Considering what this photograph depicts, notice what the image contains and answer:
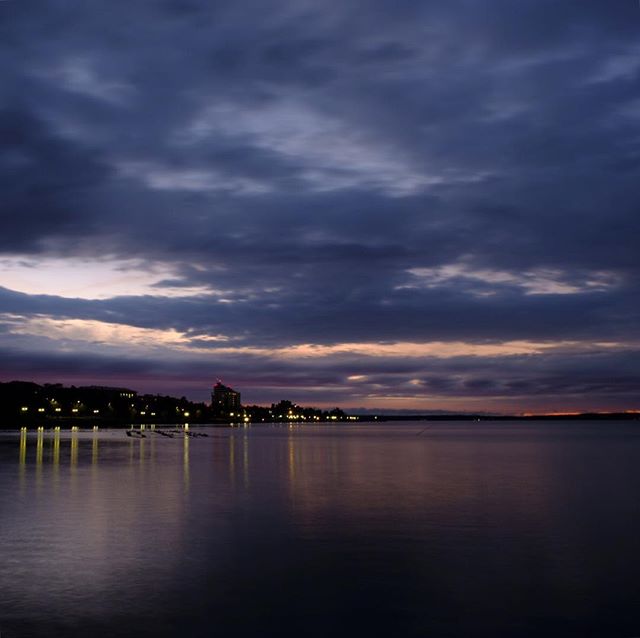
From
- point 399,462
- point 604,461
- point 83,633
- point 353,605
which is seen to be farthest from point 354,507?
point 604,461

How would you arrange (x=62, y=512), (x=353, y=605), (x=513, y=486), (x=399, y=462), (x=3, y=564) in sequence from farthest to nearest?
(x=399, y=462) < (x=513, y=486) < (x=62, y=512) < (x=3, y=564) < (x=353, y=605)

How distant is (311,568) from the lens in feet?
83.5

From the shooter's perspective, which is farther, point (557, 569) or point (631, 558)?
point (631, 558)

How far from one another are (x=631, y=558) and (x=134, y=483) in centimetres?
3777

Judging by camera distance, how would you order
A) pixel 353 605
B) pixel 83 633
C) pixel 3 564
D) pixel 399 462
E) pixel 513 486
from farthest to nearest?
pixel 399 462 < pixel 513 486 < pixel 3 564 < pixel 353 605 < pixel 83 633

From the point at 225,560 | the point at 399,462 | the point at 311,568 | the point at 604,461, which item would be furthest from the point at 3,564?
the point at 604,461

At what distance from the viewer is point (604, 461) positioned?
3428 inches

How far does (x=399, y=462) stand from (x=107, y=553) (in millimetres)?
58610

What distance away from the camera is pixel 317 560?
2675cm

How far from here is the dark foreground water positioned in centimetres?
1928

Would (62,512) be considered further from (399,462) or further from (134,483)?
(399,462)

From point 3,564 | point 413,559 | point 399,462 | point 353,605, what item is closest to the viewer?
point 353,605

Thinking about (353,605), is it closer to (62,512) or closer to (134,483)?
(62,512)

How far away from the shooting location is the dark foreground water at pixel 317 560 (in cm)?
1928
